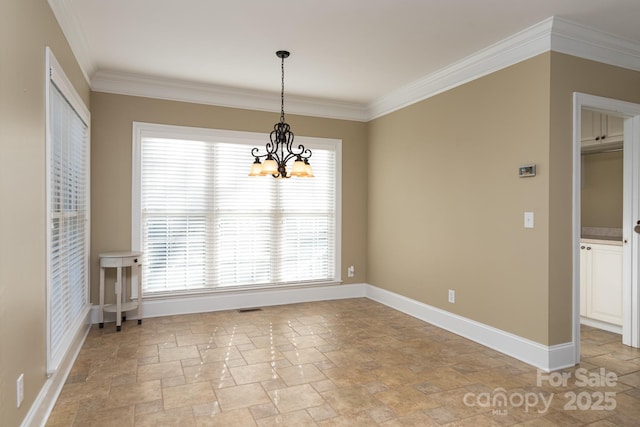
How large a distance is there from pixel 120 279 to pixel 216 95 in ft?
7.94

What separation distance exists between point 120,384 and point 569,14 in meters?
4.34

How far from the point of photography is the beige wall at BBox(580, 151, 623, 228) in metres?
4.77

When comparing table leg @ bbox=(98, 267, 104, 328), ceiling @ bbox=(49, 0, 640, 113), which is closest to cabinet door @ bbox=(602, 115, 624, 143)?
ceiling @ bbox=(49, 0, 640, 113)

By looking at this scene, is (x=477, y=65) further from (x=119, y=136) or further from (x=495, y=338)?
(x=119, y=136)

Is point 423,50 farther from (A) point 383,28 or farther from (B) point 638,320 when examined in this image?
(B) point 638,320

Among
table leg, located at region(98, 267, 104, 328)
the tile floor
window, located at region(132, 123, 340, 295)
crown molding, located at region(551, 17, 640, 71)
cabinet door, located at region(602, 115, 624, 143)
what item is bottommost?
the tile floor

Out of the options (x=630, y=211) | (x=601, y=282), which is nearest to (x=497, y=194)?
(x=630, y=211)

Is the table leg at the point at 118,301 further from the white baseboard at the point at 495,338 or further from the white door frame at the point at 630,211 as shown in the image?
the white door frame at the point at 630,211

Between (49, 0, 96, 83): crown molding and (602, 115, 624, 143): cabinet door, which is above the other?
(49, 0, 96, 83): crown molding

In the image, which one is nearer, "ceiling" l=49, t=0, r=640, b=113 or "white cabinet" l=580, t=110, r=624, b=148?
"ceiling" l=49, t=0, r=640, b=113

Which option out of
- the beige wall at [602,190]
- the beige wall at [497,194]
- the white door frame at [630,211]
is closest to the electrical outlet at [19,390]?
the beige wall at [497,194]

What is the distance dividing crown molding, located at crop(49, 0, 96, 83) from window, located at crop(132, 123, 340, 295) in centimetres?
82

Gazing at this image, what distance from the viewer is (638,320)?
12.0 feet

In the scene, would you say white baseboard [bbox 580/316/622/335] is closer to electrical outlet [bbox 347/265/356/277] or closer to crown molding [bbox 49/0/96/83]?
electrical outlet [bbox 347/265/356/277]
